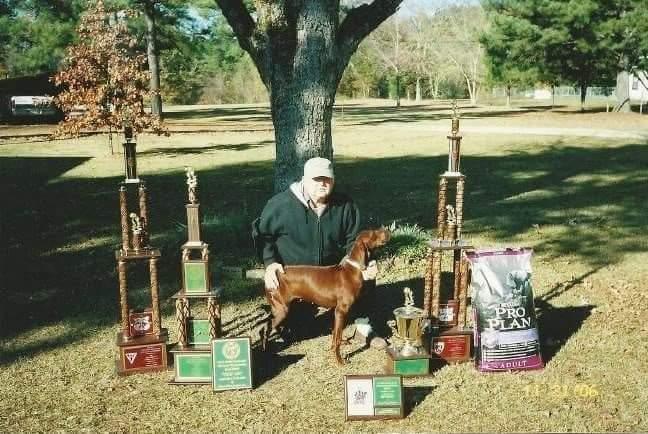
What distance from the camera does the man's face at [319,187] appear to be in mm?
4602

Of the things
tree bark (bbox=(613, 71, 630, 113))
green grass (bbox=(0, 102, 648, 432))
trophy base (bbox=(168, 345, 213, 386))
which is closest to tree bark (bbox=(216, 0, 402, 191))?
green grass (bbox=(0, 102, 648, 432))

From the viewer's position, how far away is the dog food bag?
443cm

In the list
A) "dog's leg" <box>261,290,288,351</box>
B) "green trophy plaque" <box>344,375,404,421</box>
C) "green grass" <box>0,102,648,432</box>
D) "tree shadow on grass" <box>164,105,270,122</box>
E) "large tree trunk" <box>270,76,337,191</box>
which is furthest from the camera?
"tree shadow on grass" <box>164,105,270,122</box>

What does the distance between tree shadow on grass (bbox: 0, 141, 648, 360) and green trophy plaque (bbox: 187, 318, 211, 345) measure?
4.04ft

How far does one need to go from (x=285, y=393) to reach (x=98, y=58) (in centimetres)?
1406

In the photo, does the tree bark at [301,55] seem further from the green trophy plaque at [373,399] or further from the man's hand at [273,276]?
the green trophy plaque at [373,399]

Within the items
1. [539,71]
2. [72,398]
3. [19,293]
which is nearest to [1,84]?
[539,71]

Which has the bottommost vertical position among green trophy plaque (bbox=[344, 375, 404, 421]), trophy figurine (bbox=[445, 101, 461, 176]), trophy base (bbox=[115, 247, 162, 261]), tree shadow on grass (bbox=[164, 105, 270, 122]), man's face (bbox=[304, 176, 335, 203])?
green trophy plaque (bbox=[344, 375, 404, 421])

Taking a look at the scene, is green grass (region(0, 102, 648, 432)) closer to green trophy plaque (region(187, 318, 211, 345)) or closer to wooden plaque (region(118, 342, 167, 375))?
wooden plaque (region(118, 342, 167, 375))

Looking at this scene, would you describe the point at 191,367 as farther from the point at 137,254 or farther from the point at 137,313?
the point at 137,254

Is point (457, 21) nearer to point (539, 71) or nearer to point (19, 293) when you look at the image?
point (539, 71)

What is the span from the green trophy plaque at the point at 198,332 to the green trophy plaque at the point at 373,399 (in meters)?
1.26

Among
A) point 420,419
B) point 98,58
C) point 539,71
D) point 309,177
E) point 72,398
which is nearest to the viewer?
point 420,419

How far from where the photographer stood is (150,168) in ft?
52.7
